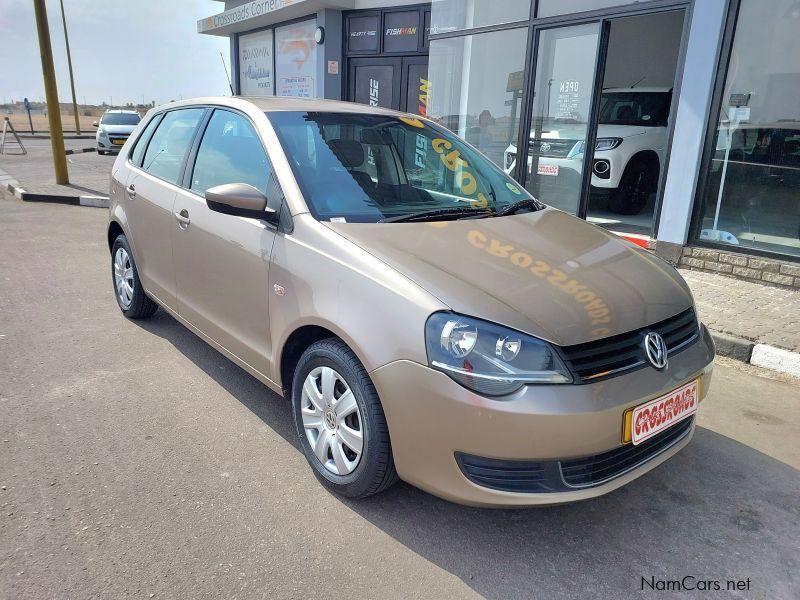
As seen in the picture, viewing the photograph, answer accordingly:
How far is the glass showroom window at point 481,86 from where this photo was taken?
27.2 ft

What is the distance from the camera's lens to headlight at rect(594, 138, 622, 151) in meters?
8.05

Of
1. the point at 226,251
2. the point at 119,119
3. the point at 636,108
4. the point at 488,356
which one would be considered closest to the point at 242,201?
the point at 226,251

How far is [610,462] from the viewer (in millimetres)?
2297

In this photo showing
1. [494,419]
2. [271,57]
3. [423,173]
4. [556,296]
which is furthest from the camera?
[271,57]

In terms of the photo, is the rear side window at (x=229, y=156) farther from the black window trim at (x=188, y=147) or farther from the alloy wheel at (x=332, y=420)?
the alloy wheel at (x=332, y=420)

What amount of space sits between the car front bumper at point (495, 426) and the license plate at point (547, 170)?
5934 millimetres

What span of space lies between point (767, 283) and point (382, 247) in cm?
489

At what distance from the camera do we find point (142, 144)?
454 centimetres

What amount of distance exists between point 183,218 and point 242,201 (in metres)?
0.95

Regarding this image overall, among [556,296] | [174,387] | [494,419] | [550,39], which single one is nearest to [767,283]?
[550,39]

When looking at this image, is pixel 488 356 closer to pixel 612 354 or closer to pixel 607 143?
pixel 612 354

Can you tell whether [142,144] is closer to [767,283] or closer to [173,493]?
[173,493]

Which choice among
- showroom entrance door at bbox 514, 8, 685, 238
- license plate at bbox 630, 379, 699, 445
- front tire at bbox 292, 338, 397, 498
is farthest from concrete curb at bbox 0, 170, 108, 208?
license plate at bbox 630, 379, 699, 445

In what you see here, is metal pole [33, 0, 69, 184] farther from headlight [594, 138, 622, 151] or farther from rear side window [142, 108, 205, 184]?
headlight [594, 138, 622, 151]
